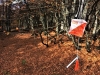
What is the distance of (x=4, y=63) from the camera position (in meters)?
14.8

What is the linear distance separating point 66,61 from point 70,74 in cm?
153

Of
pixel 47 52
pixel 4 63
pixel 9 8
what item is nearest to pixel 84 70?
pixel 47 52

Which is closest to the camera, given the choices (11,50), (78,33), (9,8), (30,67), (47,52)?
(78,33)

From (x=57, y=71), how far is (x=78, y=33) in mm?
4697

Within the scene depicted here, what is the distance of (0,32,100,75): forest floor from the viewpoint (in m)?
13.4

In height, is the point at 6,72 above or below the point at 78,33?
below

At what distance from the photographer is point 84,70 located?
44.2 ft

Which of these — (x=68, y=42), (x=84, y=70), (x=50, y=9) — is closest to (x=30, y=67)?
(x=84, y=70)

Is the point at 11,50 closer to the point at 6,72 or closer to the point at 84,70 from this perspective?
the point at 6,72

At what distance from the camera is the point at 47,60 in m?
14.8

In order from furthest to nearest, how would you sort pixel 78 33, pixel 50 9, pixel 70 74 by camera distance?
pixel 50 9, pixel 70 74, pixel 78 33

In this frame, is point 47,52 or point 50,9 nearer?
point 47,52

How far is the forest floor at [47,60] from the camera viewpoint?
13438 mm

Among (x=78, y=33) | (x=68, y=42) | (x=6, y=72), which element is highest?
(x=78, y=33)
